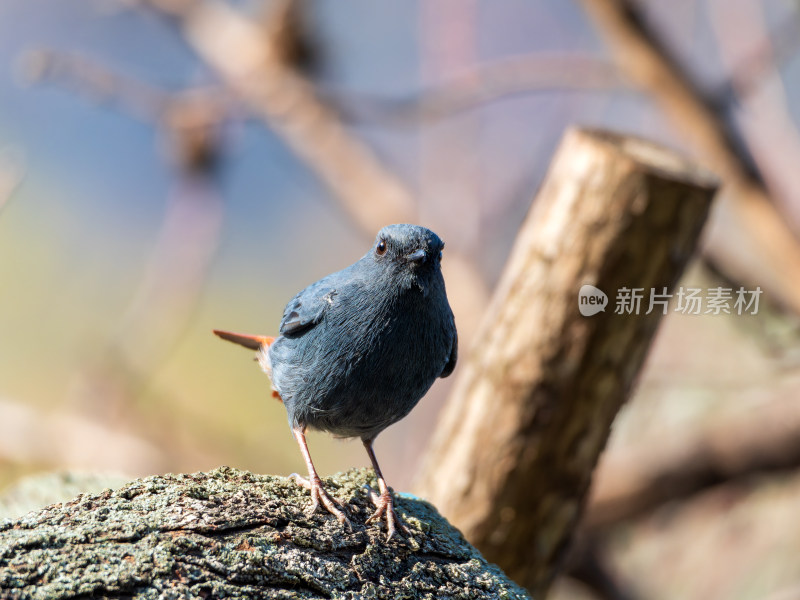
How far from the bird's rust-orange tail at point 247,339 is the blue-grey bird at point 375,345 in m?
0.44

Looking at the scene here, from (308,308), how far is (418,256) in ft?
1.52

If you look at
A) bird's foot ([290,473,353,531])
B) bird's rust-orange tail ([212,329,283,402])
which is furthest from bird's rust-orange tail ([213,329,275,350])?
bird's foot ([290,473,353,531])

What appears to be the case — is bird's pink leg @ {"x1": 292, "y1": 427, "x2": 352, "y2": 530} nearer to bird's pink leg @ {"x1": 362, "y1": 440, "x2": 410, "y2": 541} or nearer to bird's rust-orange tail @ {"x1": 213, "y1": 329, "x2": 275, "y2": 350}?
bird's pink leg @ {"x1": 362, "y1": 440, "x2": 410, "y2": 541}

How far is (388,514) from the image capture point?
242 centimetres

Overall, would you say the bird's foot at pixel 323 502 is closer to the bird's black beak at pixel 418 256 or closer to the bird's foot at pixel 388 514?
the bird's foot at pixel 388 514

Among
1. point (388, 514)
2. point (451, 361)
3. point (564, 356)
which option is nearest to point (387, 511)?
point (388, 514)

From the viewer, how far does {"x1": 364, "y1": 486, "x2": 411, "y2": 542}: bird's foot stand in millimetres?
2389

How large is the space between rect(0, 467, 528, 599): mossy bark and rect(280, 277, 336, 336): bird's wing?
0.51 metres

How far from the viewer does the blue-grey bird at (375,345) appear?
8.09ft

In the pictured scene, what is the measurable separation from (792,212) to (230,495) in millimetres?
5219

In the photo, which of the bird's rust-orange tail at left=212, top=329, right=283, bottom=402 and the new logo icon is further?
the new logo icon

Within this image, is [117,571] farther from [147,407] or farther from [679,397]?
[147,407]

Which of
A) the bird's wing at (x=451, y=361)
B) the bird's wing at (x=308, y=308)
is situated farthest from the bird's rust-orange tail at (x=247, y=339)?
the bird's wing at (x=451, y=361)

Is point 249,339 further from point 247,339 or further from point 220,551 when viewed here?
point 220,551
